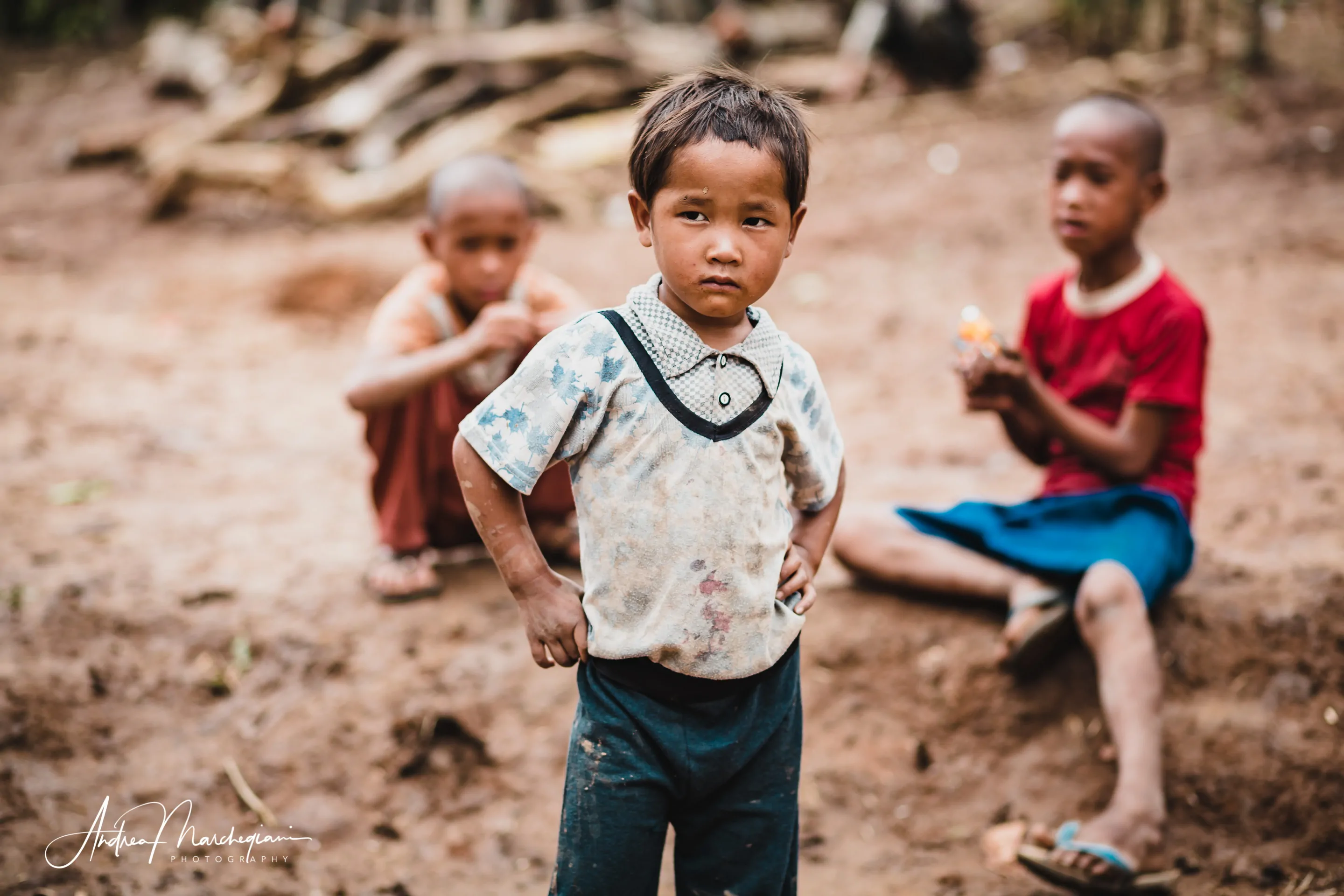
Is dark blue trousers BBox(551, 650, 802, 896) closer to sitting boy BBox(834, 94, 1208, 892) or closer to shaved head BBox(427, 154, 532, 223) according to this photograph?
sitting boy BBox(834, 94, 1208, 892)

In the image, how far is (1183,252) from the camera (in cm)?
588

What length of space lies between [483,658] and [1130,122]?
221cm

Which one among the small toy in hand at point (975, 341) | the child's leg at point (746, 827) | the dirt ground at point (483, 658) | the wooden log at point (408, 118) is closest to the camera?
the child's leg at point (746, 827)

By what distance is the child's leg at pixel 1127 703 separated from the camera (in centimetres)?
234

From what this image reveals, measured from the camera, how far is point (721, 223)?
5.19 feet

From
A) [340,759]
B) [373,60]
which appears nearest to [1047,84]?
[373,60]

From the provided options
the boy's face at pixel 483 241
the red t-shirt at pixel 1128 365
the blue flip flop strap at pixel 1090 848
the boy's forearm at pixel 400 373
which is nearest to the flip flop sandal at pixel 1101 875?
the blue flip flop strap at pixel 1090 848

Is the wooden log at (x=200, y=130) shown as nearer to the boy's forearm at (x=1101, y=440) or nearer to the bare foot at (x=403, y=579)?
the bare foot at (x=403, y=579)

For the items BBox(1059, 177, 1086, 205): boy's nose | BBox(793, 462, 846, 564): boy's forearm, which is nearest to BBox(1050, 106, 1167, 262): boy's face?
BBox(1059, 177, 1086, 205): boy's nose

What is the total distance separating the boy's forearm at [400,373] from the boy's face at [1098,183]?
1.58 m

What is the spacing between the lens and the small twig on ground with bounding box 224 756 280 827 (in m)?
2.48

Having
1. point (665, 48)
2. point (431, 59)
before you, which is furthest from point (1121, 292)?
point (665, 48)

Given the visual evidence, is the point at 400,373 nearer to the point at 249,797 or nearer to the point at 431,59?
the point at 249,797

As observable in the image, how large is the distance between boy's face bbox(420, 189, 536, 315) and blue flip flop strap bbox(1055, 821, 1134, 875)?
2012 millimetres
